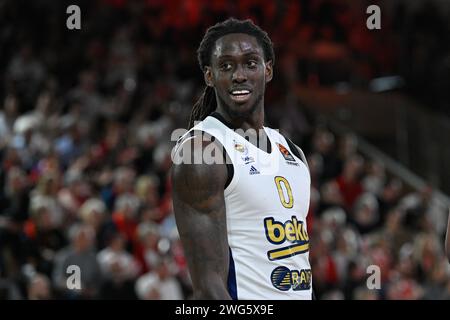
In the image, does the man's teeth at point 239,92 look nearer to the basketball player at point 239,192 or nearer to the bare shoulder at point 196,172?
the basketball player at point 239,192

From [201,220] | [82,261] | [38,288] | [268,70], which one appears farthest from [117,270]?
[201,220]

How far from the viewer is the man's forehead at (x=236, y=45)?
381 centimetres

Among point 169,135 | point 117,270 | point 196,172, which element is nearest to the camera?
point 196,172

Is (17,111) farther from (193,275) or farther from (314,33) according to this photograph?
(193,275)

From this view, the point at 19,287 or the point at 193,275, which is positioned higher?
the point at 193,275

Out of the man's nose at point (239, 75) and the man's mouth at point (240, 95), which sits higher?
the man's nose at point (239, 75)

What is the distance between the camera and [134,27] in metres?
13.7

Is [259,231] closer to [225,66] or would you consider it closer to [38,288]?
[225,66]

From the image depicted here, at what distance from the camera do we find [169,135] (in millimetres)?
11688

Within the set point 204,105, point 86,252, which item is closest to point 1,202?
point 86,252

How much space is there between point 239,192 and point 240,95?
451 millimetres

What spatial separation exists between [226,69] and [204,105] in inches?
16.8

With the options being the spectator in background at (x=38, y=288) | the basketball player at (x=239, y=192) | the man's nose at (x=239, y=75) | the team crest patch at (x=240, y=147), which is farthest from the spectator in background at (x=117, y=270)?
the man's nose at (x=239, y=75)

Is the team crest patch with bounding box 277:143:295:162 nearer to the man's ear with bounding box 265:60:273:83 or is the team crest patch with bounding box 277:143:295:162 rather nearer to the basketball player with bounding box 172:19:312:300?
Answer: the basketball player with bounding box 172:19:312:300
